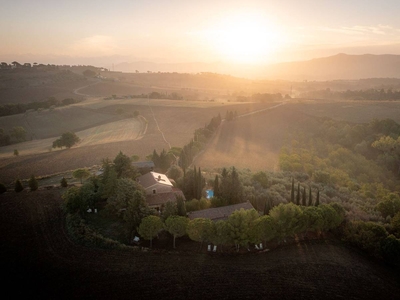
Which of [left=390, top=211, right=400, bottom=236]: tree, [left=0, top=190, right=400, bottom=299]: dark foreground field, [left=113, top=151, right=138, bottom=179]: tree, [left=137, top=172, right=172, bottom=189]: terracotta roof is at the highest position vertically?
[left=113, top=151, right=138, bottom=179]: tree

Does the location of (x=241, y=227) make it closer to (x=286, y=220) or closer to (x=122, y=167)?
(x=286, y=220)

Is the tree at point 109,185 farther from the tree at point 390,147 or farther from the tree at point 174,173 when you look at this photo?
the tree at point 390,147

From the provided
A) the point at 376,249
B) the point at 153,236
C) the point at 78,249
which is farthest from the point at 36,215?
the point at 376,249

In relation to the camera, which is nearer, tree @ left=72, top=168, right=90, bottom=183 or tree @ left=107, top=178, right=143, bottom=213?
tree @ left=107, top=178, right=143, bottom=213

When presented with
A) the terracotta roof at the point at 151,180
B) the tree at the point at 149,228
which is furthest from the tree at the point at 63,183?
the tree at the point at 149,228

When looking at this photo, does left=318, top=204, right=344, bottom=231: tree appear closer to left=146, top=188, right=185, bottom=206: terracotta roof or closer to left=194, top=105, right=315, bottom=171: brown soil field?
left=146, top=188, right=185, bottom=206: terracotta roof

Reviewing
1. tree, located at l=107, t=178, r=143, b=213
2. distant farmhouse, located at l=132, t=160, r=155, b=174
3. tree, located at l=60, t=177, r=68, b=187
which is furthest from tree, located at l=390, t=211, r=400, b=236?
tree, located at l=60, t=177, r=68, b=187
